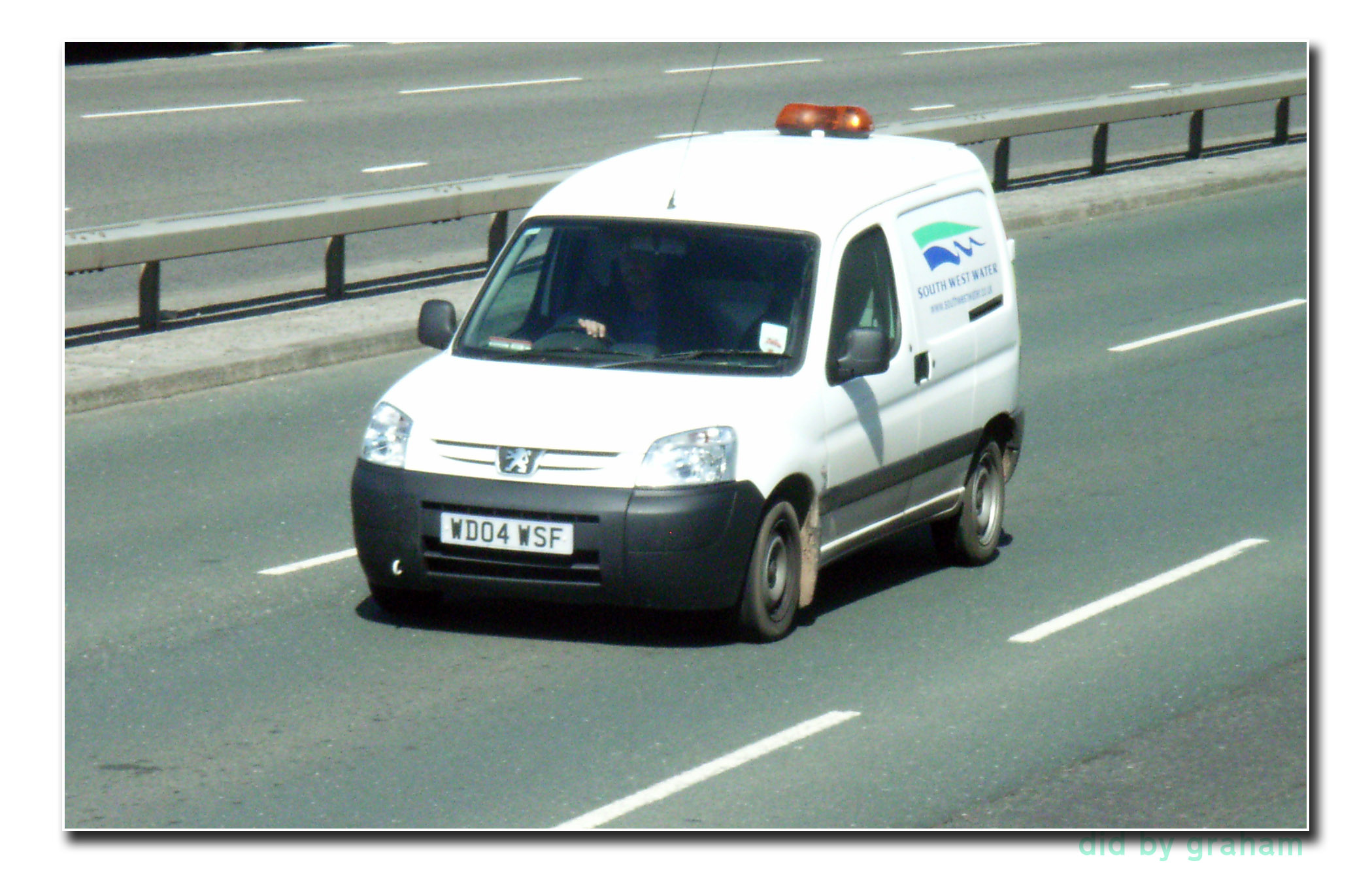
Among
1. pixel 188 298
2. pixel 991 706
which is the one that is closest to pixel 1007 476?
pixel 991 706

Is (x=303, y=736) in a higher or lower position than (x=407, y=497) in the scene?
lower

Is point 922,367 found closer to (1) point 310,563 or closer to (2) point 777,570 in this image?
(2) point 777,570

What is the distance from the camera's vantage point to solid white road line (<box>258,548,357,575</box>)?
9.73 m

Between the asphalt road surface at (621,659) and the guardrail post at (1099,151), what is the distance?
12.0m

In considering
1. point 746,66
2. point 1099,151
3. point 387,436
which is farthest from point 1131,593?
point 746,66

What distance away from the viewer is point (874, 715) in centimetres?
782

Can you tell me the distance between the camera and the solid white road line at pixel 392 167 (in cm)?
2339

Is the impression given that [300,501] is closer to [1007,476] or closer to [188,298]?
[1007,476]

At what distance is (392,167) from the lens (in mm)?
23719

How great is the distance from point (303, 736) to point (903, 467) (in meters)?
3.28

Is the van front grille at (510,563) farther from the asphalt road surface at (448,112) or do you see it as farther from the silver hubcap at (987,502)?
the asphalt road surface at (448,112)

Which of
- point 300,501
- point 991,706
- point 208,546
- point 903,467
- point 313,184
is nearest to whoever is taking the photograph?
point 991,706

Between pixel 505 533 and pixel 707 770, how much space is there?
157 centimetres

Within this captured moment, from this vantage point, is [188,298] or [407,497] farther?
[188,298]
